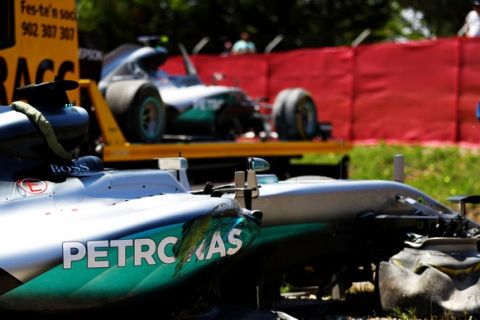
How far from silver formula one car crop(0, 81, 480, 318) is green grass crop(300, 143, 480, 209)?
19.3 feet

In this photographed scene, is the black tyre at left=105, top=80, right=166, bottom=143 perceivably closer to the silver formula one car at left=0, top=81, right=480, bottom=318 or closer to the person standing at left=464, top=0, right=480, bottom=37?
the silver formula one car at left=0, top=81, right=480, bottom=318

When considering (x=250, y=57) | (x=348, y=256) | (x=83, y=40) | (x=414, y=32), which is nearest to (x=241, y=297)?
(x=348, y=256)

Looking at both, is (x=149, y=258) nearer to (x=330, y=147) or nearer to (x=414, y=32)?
(x=330, y=147)

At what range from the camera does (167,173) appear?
16.1ft

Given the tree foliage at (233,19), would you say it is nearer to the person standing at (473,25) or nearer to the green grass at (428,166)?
the green grass at (428,166)

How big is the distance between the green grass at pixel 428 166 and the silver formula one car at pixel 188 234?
588cm

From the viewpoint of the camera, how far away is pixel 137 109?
837 cm

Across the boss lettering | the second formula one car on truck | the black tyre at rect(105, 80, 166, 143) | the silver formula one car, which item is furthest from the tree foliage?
the boss lettering

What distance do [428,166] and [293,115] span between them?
12.4 feet

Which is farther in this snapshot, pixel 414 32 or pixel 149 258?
pixel 414 32

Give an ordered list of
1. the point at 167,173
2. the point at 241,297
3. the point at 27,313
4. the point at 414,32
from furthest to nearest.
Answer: the point at 414,32
the point at 241,297
the point at 167,173
the point at 27,313

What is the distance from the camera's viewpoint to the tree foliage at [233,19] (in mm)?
27781

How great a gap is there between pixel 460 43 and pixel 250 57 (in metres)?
4.17

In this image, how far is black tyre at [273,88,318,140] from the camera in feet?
34.2
